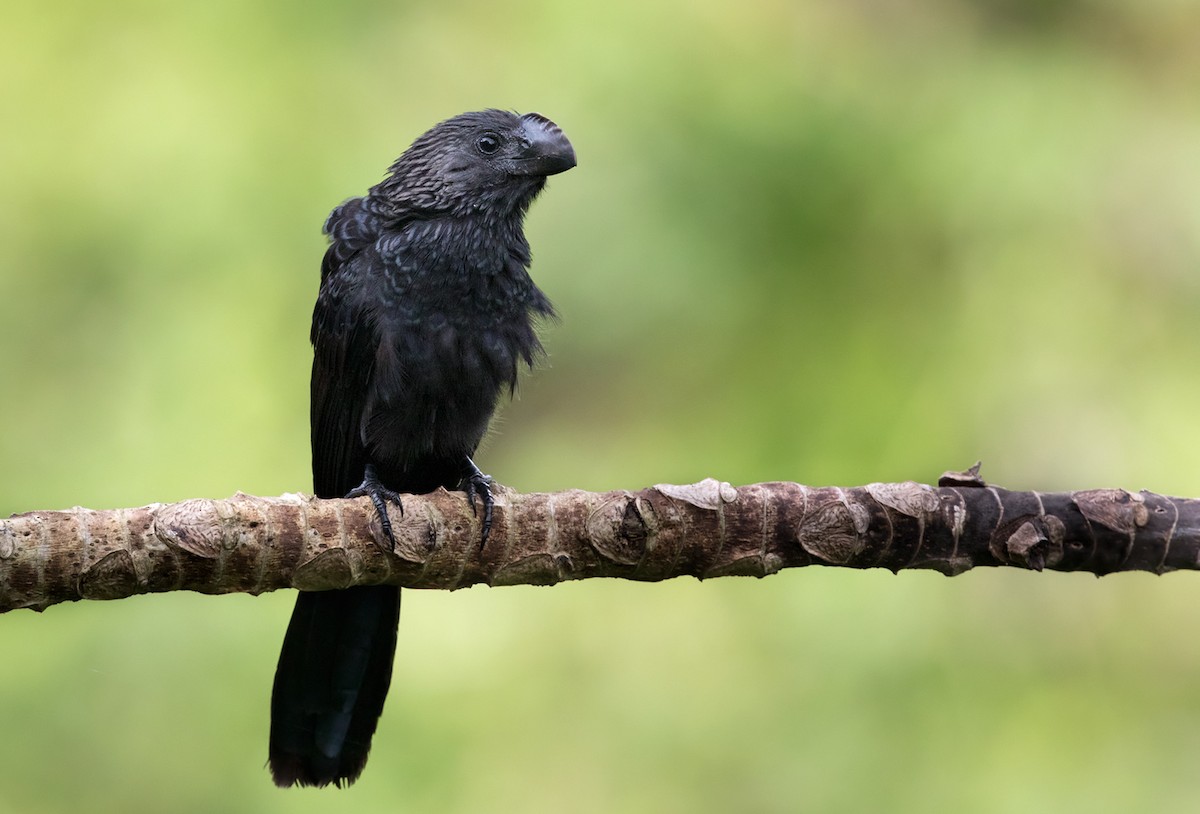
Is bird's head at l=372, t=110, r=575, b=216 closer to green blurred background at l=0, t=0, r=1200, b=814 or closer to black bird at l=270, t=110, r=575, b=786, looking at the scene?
black bird at l=270, t=110, r=575, b=786

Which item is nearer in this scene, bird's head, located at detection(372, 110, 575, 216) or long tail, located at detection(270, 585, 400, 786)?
long tail, located at detection(270, 585, 400, 786)

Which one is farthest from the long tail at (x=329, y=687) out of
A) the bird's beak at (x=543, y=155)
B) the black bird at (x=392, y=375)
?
the bird's beak at (x=543, y=155)

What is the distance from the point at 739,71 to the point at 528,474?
80.2 inches

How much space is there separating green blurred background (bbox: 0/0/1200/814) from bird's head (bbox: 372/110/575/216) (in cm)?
135

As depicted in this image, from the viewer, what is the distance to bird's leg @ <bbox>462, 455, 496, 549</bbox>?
2895mm

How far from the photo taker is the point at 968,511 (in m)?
2.89

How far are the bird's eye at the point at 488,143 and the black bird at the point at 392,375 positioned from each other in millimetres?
75

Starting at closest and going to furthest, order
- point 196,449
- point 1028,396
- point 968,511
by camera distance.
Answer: point 968,511, point 196,449, point 1028,396

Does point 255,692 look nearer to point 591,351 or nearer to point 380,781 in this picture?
point 380,781

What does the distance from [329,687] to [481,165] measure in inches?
60.6

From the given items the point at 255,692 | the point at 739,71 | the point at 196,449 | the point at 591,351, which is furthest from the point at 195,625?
the point at 739,71

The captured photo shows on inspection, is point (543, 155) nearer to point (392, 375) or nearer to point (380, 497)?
point (392, 375)

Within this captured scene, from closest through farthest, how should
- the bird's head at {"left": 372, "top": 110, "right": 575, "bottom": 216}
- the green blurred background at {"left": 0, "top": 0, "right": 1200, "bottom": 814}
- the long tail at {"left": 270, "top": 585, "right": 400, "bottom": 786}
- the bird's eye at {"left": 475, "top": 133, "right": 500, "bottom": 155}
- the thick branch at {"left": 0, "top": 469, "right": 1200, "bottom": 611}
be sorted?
the thick branch at {"left": 0, "top": 469, "right": 1200, "bottom": 611} → the long tail at {"left": 270, "top": 585, "right": 400, "bottom": 786} → the bird's head at {"left": 372, "top": 110, "right": 575, "bottom": 216} → the bird's eye at {"left": 475, "top": 133, "right": 500, "bottom": 155} → the green blurred background at {"left": 0, "top": 0, "right": 1200, "bottom": 814}

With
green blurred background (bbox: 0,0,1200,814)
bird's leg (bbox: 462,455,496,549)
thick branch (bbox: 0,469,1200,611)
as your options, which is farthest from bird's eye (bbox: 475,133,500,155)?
green blurred background (bbox: 0,0,1200,814)
